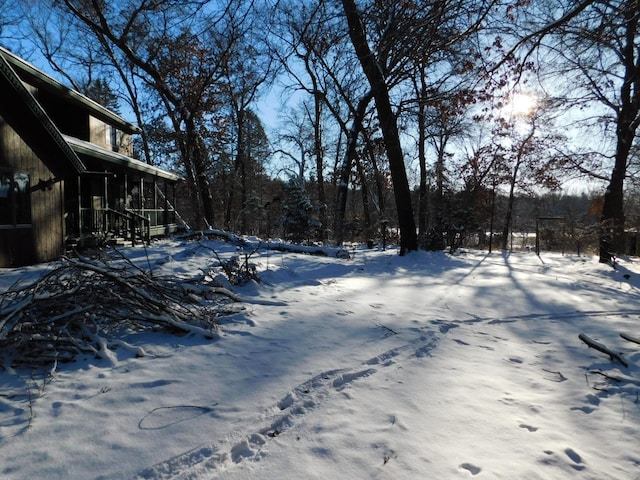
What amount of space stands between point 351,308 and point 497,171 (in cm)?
2328

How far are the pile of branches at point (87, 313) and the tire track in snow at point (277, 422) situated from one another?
1.37m

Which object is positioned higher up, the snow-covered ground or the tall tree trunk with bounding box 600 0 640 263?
the tall tree trunk with bounding box 600 0 640 263

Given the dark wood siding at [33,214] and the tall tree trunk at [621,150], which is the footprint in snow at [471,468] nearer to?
the dark wood siding at [33,214]

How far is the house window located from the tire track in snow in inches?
352

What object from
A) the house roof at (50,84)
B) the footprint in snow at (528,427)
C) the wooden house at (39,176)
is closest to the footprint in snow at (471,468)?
the footprint in snow at (528,427)

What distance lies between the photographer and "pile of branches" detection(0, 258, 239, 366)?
9.64ft

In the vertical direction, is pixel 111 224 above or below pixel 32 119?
below

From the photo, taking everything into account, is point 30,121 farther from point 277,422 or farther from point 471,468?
point 471,468

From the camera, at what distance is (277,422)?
227cm

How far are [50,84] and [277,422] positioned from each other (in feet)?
48.1

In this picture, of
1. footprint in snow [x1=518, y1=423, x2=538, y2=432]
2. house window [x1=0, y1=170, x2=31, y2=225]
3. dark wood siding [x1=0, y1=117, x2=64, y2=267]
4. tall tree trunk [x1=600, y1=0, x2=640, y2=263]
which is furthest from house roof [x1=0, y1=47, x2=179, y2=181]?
tall tree trunk [x1=600, y1=0, x2=640, y2=263]

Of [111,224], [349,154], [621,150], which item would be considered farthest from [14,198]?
[621,150]

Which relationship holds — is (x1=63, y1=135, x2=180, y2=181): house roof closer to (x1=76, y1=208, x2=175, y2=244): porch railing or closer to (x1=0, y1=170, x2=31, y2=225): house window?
(x1=76, y1=208, x2=175, y2=244): porch railing

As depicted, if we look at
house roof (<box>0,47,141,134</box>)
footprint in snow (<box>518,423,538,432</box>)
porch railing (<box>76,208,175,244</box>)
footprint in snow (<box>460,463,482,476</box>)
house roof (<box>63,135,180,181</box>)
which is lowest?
footprint in snow (<box>518,423,538,432</box>)
